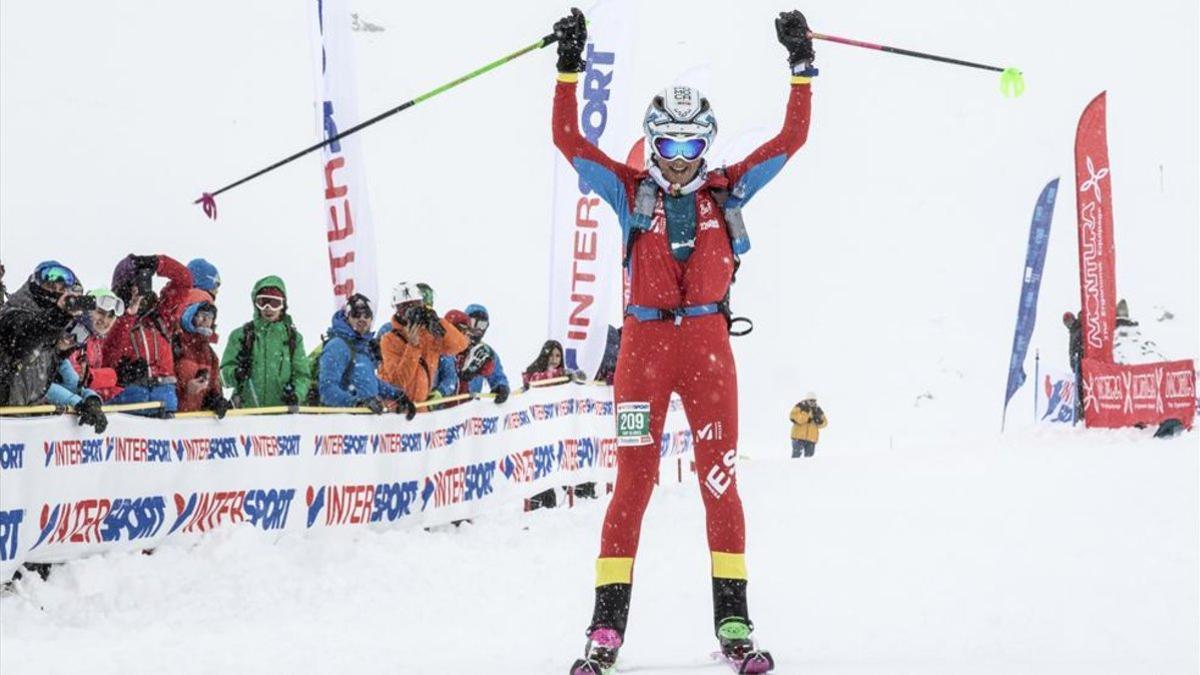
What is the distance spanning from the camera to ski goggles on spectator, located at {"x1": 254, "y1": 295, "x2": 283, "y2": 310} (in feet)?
29.7

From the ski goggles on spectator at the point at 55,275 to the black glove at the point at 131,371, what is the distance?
95cm

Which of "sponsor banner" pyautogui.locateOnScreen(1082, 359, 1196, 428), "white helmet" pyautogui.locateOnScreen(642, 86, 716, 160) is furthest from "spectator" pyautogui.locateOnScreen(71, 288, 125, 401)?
"sponsor banner" pyautogui.locateOnScreen(1082, 359, 1196, 428)

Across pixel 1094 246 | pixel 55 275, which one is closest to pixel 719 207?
pixel 55 275

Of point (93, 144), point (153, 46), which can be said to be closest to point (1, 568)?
point (93, 144)

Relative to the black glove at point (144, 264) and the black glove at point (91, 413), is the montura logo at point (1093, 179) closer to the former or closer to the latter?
the black glove at point (144, 264)

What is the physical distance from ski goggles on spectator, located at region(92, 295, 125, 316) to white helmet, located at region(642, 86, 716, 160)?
13.2 ft

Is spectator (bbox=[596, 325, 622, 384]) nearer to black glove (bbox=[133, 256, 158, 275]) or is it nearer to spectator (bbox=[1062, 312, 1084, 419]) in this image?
black glove (bbox=[133, 256, 158, 275])

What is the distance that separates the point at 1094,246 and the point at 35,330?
14414 mm

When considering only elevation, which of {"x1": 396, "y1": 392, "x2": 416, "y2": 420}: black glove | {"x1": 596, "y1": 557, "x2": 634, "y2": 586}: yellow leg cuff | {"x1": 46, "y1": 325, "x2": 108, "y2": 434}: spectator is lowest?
{"x1": 596, "y1": 557, "x2": 634, "y2": 586}: yellow leg cuff

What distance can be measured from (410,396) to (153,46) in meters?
41.5

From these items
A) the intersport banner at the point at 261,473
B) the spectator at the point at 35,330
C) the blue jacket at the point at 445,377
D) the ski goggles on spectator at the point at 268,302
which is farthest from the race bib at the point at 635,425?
the blue jacket at the point at 445,377

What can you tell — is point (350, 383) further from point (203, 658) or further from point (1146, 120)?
point (1146, 120)

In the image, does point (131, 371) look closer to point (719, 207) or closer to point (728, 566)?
point (719, 207)

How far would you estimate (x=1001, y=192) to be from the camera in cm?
5041
